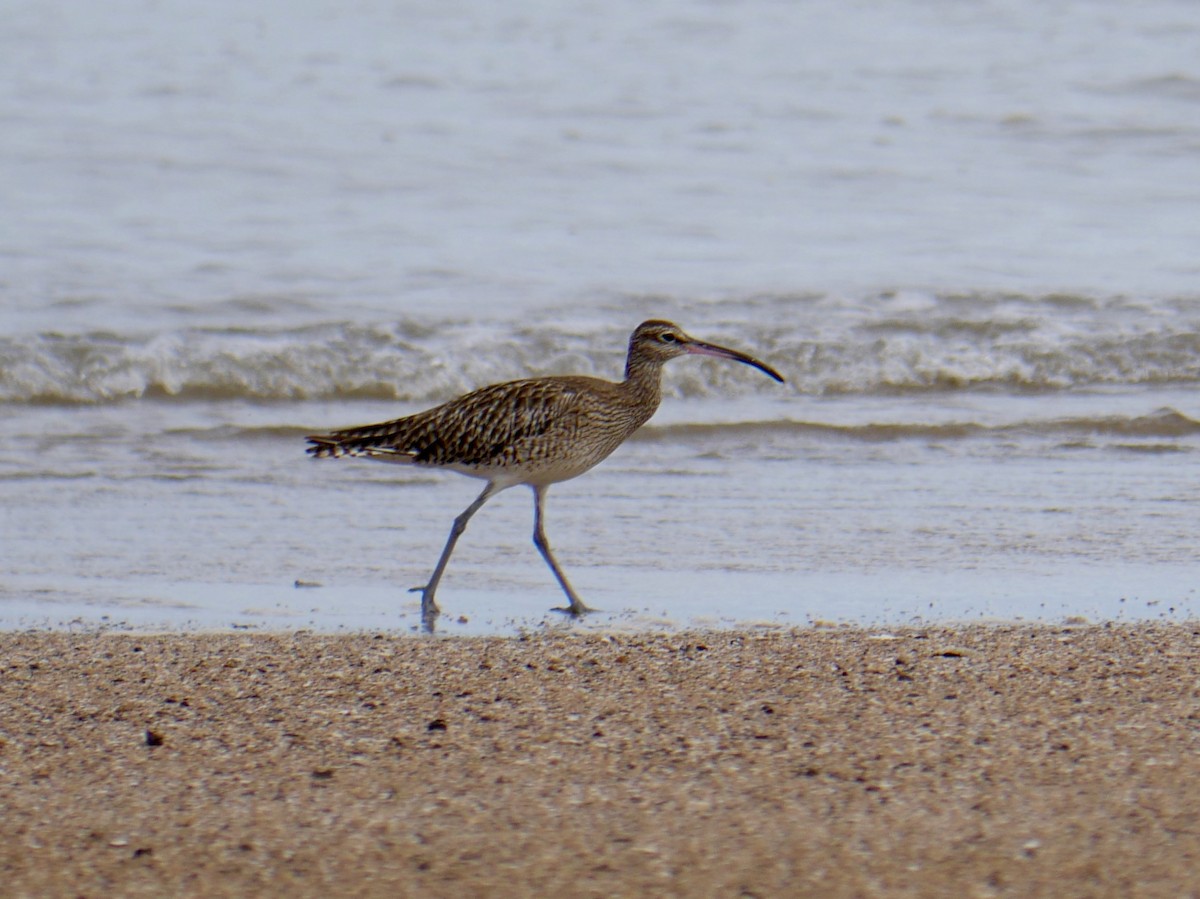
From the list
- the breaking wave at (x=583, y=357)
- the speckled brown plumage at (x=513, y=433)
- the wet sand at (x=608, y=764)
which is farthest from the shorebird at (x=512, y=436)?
the breaking wave at (x=583, y=357)

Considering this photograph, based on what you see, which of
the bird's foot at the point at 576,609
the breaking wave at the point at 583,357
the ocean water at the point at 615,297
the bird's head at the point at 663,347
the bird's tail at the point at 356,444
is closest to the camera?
the bird's foot at the point at 576,609

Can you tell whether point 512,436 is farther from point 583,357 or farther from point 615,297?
point 615,297

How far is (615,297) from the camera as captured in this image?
12109 mm

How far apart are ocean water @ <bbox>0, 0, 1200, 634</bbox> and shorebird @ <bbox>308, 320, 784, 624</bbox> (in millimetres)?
349

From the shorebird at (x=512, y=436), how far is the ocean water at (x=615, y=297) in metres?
0.35

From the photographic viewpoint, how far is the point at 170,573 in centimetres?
648

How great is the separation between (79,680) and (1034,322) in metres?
7.58

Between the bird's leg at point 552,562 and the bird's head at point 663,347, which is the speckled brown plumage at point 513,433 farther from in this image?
the bird's head at point 663,347

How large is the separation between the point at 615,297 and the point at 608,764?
8.13 metres

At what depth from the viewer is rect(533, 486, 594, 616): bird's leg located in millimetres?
A: 6051

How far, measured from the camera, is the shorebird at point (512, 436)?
263 inches

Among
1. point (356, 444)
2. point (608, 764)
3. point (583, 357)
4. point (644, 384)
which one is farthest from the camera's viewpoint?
point (583, 357)

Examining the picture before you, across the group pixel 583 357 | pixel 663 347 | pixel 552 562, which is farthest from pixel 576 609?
pixel 583 357

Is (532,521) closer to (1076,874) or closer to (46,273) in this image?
(1076,874)
